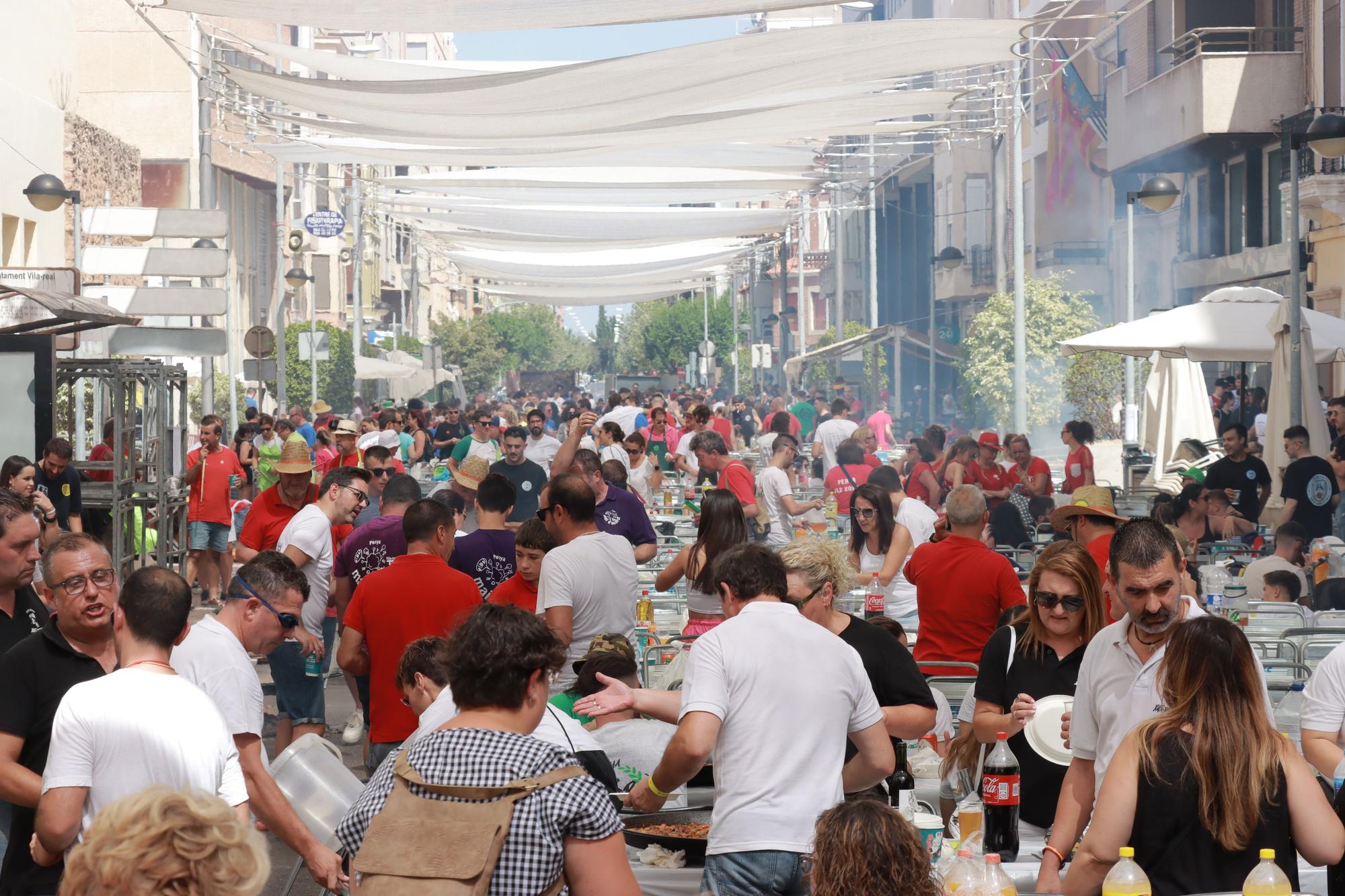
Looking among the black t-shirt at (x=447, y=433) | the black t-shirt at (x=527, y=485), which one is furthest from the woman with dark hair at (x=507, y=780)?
the black t-shirt at (x=447, y=433)

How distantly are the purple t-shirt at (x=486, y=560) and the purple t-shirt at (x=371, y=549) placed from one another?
32 cm

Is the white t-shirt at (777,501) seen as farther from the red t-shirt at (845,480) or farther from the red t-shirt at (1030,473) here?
the red t-shirt at (1030,473)

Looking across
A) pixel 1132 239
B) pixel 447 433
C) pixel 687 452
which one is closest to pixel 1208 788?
pixel 687 452

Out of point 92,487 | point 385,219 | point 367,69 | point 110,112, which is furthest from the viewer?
point 110,112

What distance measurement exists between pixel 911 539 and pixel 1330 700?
4909 mm

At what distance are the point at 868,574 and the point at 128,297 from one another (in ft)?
41.5

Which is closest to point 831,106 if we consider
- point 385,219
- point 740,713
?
point 740,713

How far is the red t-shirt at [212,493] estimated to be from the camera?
50.3 feet

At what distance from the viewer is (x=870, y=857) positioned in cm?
362

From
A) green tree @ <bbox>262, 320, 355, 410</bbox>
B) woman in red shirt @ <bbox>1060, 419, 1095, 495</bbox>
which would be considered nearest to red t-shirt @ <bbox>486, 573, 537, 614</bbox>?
woman in red shirt @ <bbox>1060, 419, 1095, 495</bbox>

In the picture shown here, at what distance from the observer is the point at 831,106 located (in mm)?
16969

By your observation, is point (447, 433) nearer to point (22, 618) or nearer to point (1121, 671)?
point (22, 618)

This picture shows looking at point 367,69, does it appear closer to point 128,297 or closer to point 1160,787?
point 128,297

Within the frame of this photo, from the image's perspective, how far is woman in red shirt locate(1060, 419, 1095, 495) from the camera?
16016 millimetres
